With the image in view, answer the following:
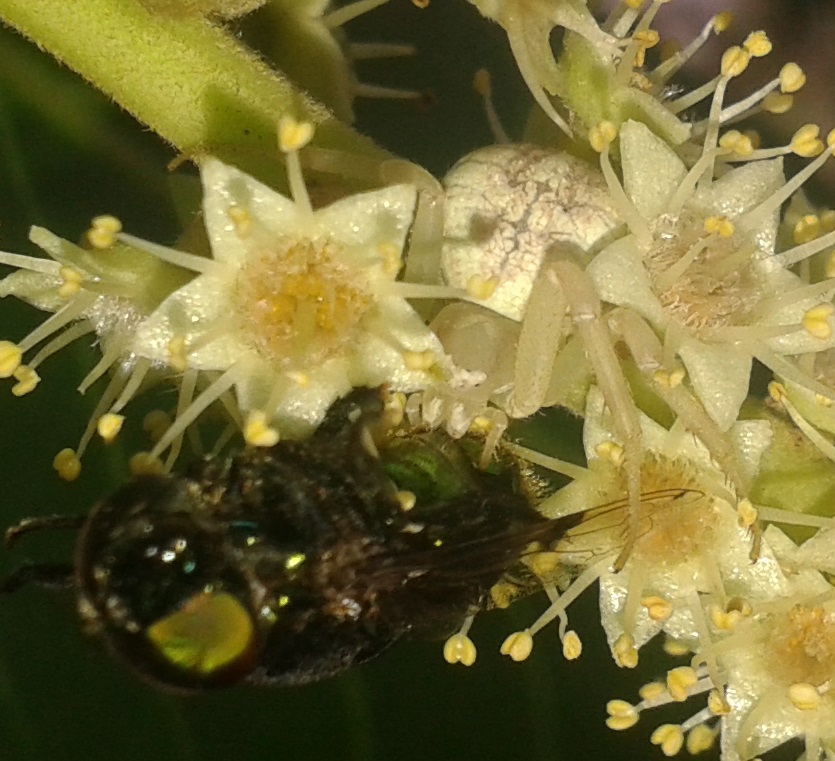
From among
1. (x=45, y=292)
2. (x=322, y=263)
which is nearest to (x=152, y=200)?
(x=45, y=292)

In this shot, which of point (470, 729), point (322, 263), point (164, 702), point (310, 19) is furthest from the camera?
point (470, 729)

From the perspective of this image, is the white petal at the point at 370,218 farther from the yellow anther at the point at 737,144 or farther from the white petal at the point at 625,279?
the yellow anther at the point at 737,144

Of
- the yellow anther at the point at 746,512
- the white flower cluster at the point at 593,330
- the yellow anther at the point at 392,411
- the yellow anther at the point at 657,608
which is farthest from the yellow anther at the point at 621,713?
the yellow anther at the point at 392,411

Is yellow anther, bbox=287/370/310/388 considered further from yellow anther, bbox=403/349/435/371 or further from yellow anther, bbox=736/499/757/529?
yellow anther, bbox=736/499/757/529

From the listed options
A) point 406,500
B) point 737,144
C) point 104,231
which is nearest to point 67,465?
point 104,231

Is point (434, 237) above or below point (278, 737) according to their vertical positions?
above

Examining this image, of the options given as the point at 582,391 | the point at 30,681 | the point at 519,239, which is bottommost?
the point at 30,681

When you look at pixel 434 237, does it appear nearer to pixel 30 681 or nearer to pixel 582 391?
pixel 582 391
